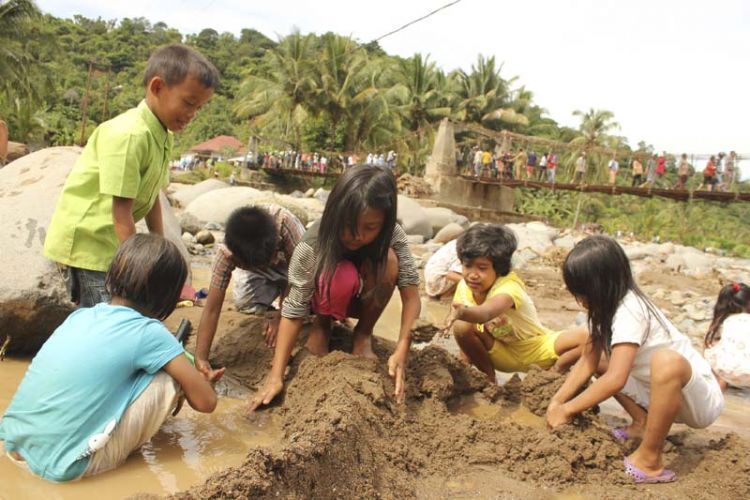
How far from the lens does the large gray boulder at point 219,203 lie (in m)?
10.7

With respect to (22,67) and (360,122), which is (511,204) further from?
(22,67)

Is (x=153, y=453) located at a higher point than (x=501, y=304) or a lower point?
lower

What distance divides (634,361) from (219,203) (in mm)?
9447

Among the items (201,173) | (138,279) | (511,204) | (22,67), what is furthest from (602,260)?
(22,67)

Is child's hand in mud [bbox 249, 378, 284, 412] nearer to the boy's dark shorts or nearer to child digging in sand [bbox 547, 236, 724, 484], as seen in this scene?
the boy's dark shorts

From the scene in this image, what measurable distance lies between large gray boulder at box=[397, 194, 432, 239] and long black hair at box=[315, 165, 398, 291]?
9861 mm

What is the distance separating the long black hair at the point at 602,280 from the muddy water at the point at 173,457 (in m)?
1.34

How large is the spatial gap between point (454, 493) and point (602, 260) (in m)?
1.08

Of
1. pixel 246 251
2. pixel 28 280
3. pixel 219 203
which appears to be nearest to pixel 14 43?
pixel 219 203

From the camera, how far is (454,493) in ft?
6.79

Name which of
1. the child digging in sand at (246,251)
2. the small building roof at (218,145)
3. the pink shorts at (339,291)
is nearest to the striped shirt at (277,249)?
the child digging in sand at (246,251)

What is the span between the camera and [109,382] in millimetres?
1893

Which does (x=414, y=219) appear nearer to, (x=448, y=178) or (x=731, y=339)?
(x=448, y=178)

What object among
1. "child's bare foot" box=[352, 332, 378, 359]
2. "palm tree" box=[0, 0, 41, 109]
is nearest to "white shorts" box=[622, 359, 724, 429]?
"child's bare foot" box=[352, 332, 378, 359]
